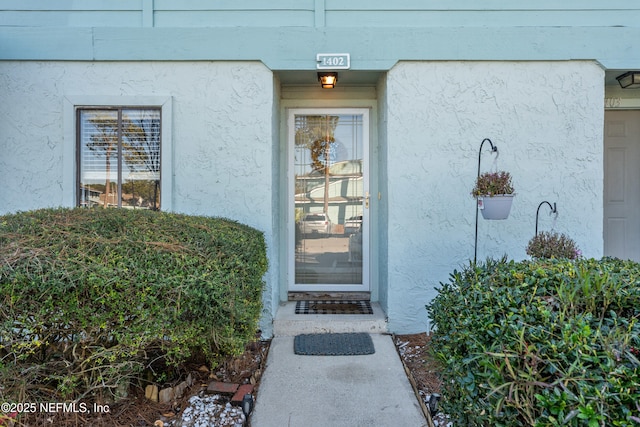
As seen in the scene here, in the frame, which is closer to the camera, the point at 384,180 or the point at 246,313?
the point at 246,313

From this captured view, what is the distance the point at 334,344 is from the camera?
3.82 m

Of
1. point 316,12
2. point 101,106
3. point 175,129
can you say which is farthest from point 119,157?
point 316,12

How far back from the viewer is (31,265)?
2.14m

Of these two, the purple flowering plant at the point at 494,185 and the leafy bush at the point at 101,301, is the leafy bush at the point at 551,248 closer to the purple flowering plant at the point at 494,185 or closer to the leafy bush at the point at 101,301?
the purple flowering plant at the point at 494,185

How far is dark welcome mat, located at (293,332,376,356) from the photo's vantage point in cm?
367

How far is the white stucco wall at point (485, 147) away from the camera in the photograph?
407 centimetres

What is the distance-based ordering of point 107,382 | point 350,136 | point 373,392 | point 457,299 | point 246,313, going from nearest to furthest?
point 457,299 → point 107,382 → point 246,313 → point 373,392 → point 350,136

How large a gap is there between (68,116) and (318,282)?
319 cm

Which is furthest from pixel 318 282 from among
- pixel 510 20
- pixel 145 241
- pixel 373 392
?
pixel 510 20

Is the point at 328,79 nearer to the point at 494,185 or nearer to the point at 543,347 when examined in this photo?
the point at 494,185

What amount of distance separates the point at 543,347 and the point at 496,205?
81.7 inches

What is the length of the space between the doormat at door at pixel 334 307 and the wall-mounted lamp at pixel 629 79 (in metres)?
3.64

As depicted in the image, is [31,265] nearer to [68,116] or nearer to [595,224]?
[68,116]

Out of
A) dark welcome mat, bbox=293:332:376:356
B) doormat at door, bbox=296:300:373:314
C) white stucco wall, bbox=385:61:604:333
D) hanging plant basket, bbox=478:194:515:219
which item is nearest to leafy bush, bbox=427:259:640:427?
hanging plant basket, bbox=478:194:515:219
